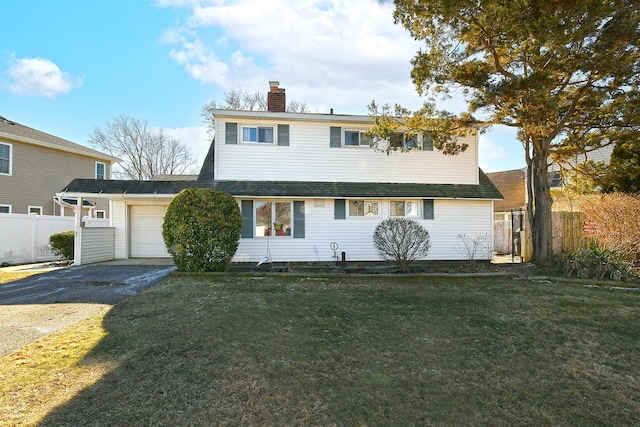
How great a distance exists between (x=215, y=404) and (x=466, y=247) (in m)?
11.7

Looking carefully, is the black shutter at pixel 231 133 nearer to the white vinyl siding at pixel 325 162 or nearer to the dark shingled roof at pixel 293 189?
the white vinyl siding at pixel 325 162

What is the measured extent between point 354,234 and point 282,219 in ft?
8.55

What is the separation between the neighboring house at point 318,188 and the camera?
12148mm

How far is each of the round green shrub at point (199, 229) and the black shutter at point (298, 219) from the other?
118 inches

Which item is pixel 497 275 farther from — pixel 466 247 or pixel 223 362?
pixel 223 362

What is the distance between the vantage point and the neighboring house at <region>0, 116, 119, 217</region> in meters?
16.0

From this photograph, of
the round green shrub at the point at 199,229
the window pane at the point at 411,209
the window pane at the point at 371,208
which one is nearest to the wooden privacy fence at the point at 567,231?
the window pane at the point at 411,209

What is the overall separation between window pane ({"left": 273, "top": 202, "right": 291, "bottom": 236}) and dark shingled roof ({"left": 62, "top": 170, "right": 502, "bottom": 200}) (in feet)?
2.08

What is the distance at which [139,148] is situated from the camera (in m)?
33.4

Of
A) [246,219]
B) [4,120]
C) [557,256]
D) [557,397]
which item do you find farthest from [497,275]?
[4,120]

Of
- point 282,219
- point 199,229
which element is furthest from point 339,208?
point 199,229

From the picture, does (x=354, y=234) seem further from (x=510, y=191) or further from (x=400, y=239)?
(x=510, y=191)

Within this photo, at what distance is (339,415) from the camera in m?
2.95

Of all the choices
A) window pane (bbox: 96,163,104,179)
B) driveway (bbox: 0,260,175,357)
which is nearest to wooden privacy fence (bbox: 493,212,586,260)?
driveway (bbox: 0,260,175,357)
